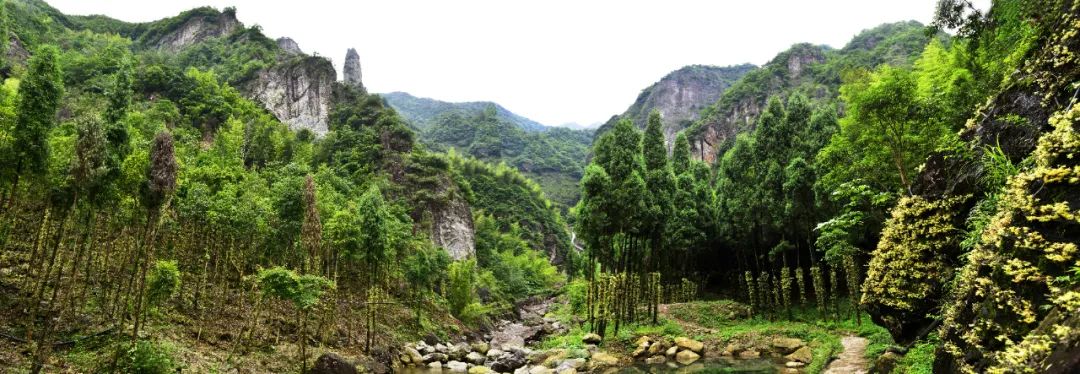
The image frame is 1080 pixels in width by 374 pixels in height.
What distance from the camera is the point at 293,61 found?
86.5m

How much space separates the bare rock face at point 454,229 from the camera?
64000mm

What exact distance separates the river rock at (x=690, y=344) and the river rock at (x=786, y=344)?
2998 millimetres

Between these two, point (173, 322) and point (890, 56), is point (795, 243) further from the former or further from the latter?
point (890, 56)

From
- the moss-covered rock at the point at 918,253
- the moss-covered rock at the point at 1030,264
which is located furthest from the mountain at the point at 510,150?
the moss-covered rock at the point at 1030,264

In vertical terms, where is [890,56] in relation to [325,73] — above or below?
above

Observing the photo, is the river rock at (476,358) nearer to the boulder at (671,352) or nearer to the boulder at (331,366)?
the boulder at (331,366)

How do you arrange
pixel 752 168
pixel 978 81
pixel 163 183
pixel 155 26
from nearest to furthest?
pixel 163 183
pixel 978 81
pixel 752 168
pixel 155 26

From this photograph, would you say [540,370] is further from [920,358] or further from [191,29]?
[191,29]

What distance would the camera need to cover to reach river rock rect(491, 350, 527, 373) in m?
23.4

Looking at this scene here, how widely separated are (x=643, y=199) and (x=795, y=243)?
1151 centimetres

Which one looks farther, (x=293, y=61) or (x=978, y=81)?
(x=293, y=61)

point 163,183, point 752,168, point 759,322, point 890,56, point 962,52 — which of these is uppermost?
point 890,56

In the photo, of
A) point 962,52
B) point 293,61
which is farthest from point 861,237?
point 293,61

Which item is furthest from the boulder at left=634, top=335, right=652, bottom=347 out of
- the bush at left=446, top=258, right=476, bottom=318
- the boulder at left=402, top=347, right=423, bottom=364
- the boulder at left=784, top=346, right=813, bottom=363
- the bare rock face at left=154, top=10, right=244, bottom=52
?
the bare rock face at left=154, top=10, right=244, bottom=52
